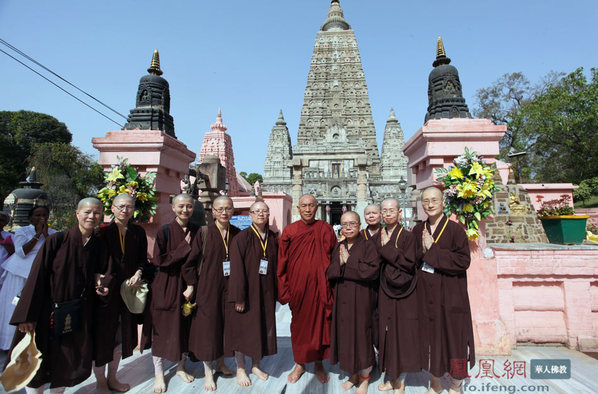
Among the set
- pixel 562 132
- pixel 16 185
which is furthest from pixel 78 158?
pixel 562 132

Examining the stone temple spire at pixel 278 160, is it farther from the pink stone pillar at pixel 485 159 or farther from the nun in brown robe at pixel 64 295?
the nun in brown robe at pixel 64 295

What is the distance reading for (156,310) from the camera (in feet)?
10.0

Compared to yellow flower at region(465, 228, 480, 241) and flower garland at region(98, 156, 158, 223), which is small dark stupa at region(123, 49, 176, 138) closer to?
flower garland at region(98, 156, 158, 223)

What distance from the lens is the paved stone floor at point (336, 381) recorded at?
9.61 feet

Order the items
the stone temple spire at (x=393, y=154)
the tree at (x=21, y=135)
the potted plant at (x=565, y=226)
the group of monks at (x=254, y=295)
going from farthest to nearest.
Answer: the stone temple spire at (x=393, y=154) → the tree at (x=21, y=135) → the potted plant at (x=565, y=226) → the group of monks at (x=254, y=295)

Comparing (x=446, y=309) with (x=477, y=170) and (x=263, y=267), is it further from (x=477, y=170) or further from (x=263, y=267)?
(x=263, y=267)

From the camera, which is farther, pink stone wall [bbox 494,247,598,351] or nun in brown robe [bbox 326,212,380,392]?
pink stone wall [bbox 494,247,598,351]

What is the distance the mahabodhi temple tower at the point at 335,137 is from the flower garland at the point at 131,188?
26.3 meters

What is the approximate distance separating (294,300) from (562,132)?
19348mm

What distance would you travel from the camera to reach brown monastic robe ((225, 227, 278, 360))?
3.03 m

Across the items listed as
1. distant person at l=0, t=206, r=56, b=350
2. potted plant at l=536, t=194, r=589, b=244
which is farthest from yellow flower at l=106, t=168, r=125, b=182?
potted plant at l=536, t=194, r=589, b=244

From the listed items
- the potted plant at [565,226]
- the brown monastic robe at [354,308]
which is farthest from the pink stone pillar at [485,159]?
the potted plant at [565,226]

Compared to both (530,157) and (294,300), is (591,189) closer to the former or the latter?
(530,157)

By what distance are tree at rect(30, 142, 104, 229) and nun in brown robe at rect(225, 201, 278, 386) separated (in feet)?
56.8
